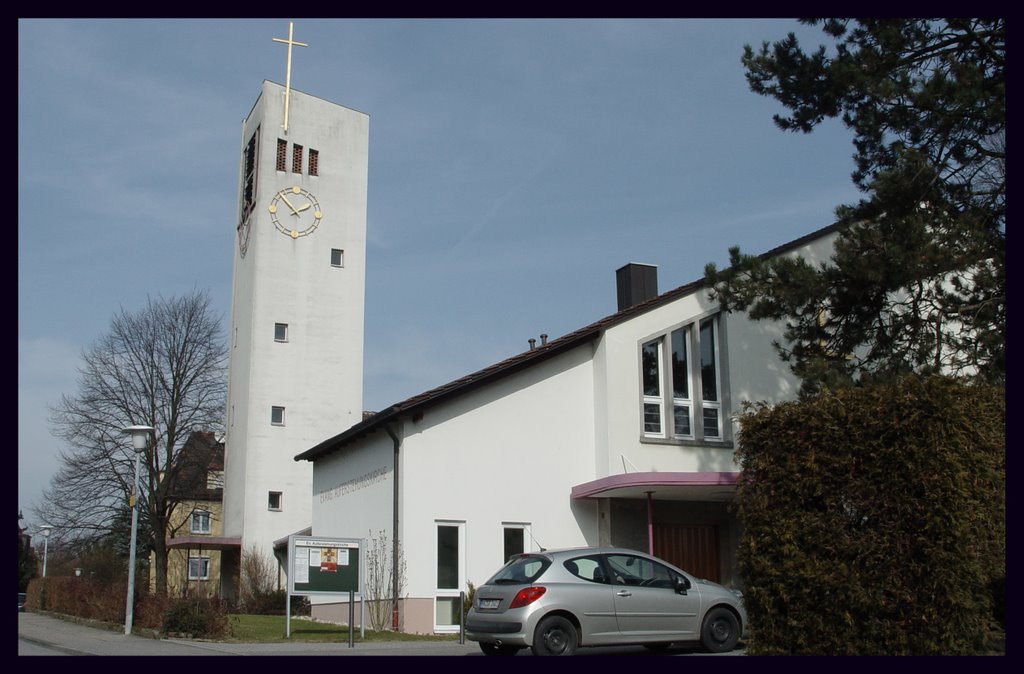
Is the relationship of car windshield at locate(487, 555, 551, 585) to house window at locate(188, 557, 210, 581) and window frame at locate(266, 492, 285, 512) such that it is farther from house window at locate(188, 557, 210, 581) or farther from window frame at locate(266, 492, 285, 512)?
A: house window at locate(188, 557, 210, 581)

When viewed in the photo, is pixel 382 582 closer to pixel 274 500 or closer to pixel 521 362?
pixel 521 362

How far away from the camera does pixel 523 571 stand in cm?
1336

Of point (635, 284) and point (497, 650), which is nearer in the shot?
point (497, 650)

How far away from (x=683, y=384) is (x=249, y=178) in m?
25.3

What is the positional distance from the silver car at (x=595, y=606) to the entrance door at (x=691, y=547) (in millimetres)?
6284

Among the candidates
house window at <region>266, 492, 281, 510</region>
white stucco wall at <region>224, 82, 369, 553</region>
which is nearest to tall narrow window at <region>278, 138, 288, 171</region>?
white stucco wall at <region>224, 82, 369, 553</region>

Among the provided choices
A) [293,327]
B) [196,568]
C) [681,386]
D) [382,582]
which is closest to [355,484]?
[382,582]

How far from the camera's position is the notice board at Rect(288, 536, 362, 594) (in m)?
17.7

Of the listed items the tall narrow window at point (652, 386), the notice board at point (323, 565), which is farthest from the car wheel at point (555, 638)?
the tall narrow window at point (652, 386)

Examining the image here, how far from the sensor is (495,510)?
786 inches

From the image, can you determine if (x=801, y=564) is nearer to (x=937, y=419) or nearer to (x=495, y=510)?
(x=937, y=419)

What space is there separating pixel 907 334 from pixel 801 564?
683cm

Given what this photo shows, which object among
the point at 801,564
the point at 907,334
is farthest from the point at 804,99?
the point at 801,564

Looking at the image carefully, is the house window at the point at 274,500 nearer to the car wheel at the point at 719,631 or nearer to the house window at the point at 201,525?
the house window at the point at 201,525
